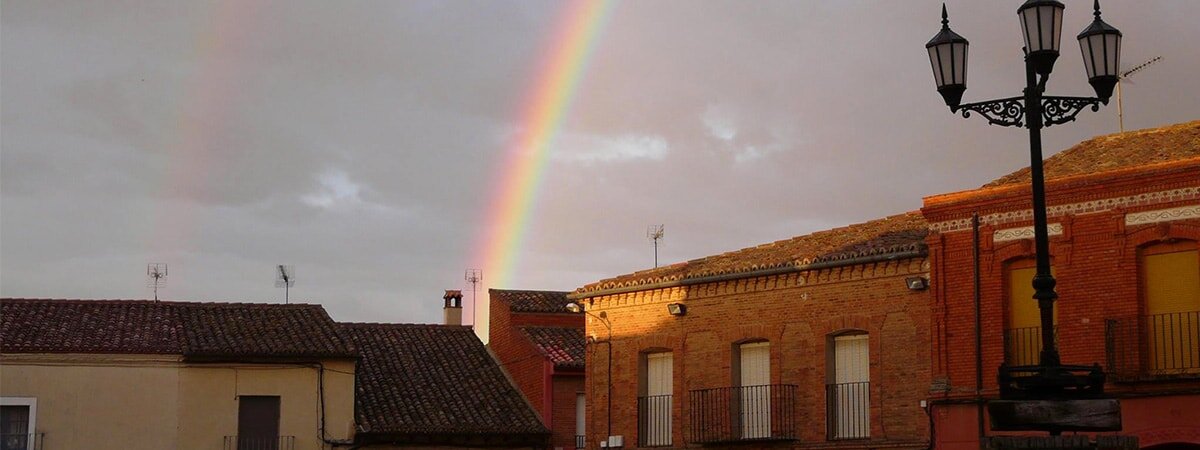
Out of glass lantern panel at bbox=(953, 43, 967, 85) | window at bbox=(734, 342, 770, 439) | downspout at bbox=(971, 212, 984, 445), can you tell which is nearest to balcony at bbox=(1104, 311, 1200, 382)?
downspout at bbox=(971, 212, 984, 445)

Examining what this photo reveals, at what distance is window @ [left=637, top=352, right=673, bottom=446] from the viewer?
30.3 meters

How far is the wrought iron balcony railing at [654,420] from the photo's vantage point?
30219 mm

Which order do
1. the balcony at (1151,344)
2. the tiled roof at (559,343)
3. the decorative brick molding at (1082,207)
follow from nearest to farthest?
the balcony at (1151,344) → the decorative brick molding at (1082,207) → the tiled roof at (559,343)

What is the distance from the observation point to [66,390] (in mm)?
32438

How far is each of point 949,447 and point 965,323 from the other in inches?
78.8

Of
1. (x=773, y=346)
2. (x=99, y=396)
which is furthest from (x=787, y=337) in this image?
(x=99, y=396)

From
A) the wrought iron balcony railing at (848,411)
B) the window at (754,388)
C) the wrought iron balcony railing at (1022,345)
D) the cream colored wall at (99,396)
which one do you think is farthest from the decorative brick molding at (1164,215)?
the cream colored wall at (99,396)

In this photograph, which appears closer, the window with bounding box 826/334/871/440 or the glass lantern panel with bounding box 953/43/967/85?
the glass lantern panel with bounding box 953/43/967/85

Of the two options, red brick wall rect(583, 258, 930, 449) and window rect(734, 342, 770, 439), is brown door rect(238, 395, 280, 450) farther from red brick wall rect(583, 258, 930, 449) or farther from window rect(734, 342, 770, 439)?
window rect(734, 342, 770, 439)

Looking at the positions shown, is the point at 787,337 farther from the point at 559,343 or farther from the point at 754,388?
the point at 559,343

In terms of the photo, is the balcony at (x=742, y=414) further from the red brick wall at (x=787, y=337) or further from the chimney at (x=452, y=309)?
the chimney at (x=452, y=309)

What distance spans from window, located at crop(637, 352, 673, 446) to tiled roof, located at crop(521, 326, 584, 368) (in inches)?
235

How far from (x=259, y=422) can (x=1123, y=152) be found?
1977 cm

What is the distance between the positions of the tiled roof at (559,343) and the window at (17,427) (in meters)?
11.9
